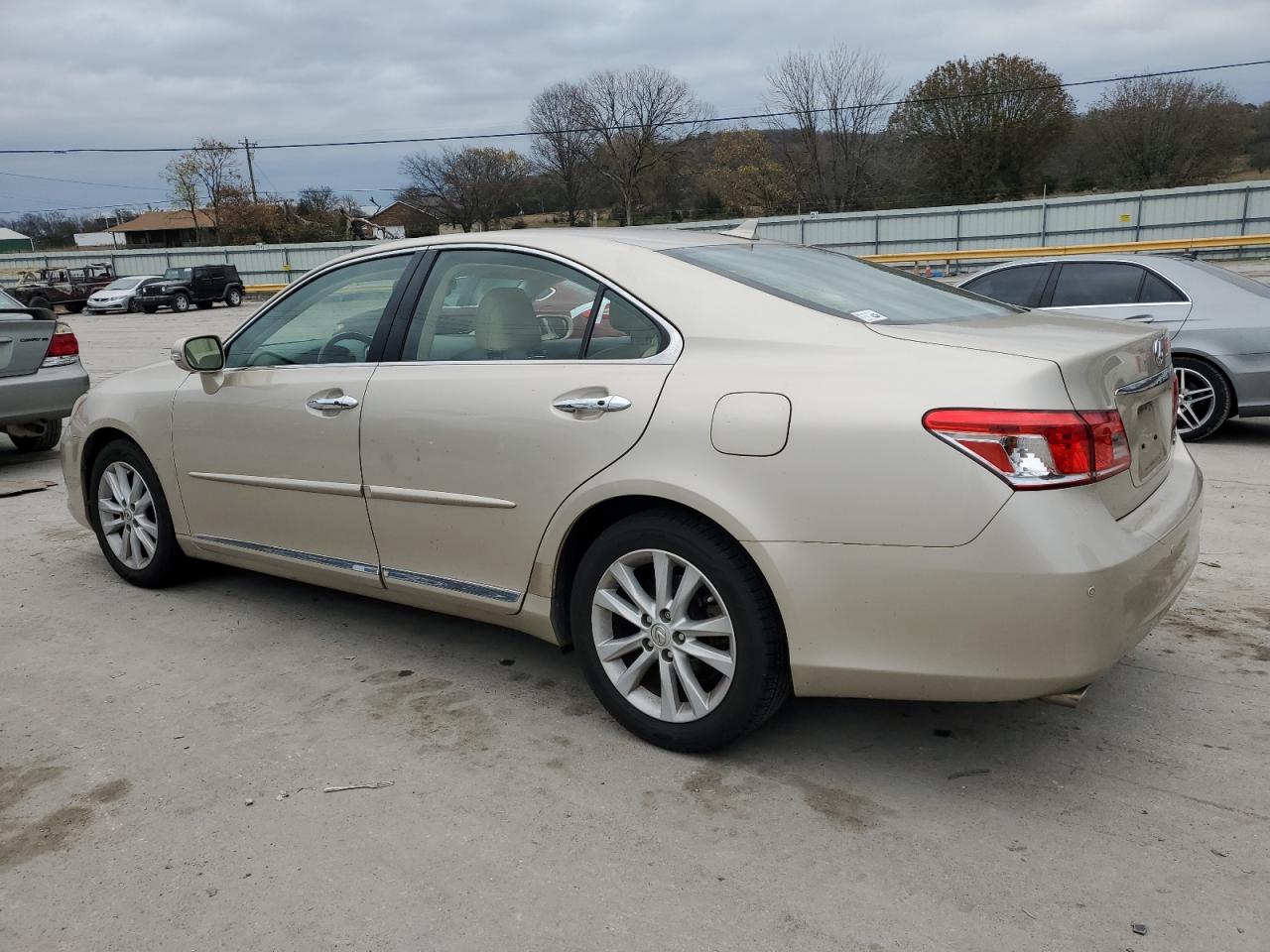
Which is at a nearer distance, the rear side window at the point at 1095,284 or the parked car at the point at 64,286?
the rear side window at the point at 1095,284

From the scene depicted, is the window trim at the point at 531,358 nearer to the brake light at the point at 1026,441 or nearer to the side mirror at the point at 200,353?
the brake light at the point at 1026,441

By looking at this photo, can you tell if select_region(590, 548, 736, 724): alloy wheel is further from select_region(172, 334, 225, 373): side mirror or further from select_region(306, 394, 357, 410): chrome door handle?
select_region(172, 334, 225, 373): side mirror

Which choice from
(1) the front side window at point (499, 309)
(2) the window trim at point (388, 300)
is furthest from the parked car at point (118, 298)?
(1) the front side window at point (499, 309)

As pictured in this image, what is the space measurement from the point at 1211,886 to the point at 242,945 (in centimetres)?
229

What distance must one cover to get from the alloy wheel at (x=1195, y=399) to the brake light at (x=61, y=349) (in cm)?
855

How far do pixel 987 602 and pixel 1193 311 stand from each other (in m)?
6.16

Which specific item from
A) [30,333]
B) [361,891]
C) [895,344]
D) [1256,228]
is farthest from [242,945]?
[1256,228]

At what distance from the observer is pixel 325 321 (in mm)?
4203

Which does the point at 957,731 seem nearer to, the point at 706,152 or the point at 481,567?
the point at 481,567

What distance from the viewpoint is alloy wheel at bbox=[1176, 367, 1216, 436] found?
25.1 feet

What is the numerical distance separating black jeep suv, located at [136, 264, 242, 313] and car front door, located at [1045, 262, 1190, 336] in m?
32.9

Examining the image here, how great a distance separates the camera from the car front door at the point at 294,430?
154 inches

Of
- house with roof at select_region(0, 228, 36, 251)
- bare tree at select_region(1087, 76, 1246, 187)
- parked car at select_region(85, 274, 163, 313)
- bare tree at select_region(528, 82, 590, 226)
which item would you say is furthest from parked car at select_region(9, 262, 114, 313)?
house with roof at select_region(0, 228, 36, 251)

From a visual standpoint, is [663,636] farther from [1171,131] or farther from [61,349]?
[1171,131]
